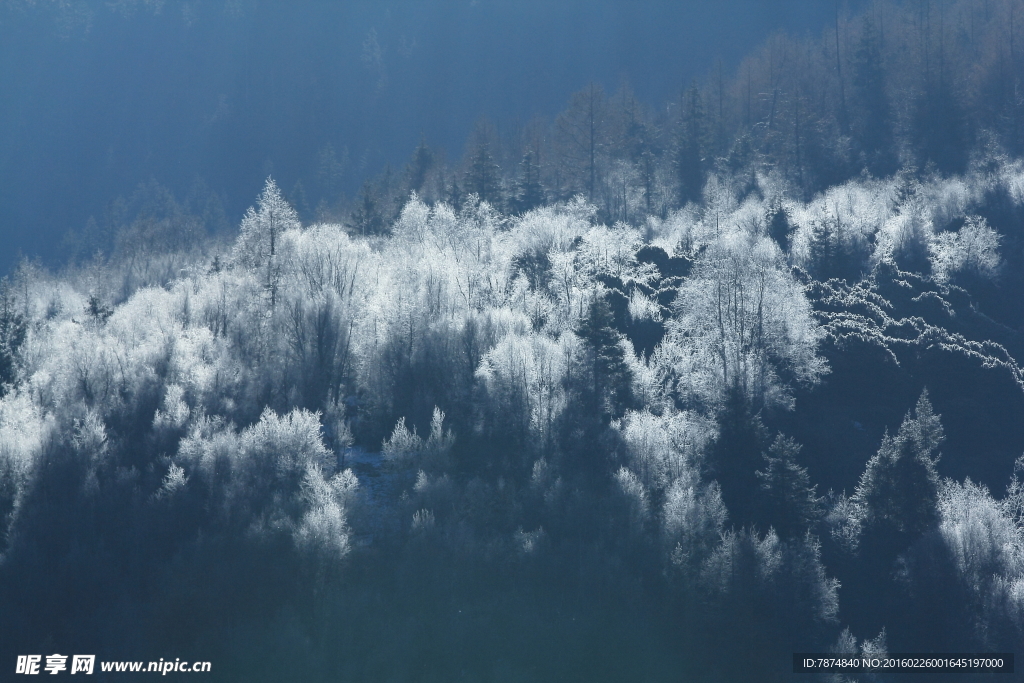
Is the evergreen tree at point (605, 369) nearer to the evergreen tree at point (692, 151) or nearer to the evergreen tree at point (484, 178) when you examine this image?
the evergreen tree at point (484, 178)

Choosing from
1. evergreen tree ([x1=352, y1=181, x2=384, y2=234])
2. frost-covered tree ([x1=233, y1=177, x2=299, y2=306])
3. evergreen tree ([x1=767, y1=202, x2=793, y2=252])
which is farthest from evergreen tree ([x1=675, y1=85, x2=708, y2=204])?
frost-covered tree ([x1=233, y1=177, x2=299, y2=306])

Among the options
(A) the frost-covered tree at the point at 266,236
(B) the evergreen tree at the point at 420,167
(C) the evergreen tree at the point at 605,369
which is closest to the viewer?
(C) the evergreen tree at the point at 605,369

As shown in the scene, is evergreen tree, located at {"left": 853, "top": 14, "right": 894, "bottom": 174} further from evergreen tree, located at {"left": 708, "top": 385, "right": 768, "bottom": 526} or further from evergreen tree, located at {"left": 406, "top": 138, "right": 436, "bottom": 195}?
evergreen tree, located at {"left": 708, "top": 385, "right": 768, "bottom": 526}

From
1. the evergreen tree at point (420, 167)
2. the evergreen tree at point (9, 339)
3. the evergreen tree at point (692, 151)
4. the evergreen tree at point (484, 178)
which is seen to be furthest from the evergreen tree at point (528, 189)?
the evergreen tree at point (9, 339)

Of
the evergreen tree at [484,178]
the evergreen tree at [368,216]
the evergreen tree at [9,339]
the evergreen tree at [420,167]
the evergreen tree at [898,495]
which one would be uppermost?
the evergreen tree at [420,167]

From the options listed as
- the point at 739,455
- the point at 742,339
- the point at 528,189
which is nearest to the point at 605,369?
the point at 742,339

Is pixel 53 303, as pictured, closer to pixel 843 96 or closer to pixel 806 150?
pixel 806 150

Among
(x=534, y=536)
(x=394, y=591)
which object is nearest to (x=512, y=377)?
(x=534, y=536)

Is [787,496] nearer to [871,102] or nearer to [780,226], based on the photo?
[780,226]

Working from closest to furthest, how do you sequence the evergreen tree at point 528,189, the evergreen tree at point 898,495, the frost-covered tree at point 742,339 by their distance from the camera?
the evergreen tree at point 898,495 → the frost-covered tree at point 742,339 → the evergreen tree at point 528,189
